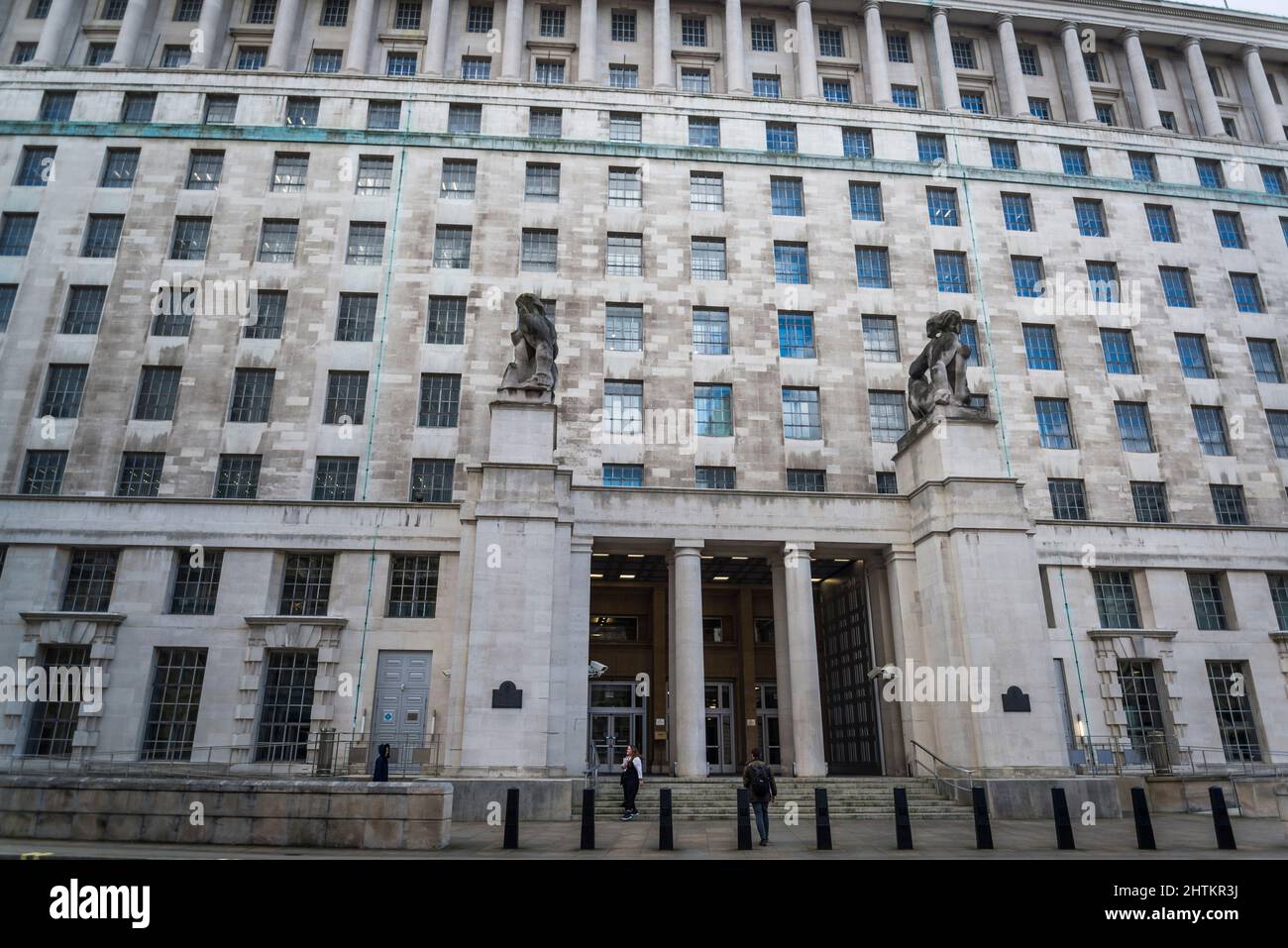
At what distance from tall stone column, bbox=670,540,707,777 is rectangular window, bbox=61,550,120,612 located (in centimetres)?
2005

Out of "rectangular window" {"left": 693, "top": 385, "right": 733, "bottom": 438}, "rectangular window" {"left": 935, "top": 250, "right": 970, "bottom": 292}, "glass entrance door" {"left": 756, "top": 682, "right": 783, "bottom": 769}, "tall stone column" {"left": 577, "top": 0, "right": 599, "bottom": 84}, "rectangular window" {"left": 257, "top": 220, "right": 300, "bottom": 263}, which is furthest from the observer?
"tall stone column" {"left": 577, "top": 0, "right": 599, "bottom": 84}

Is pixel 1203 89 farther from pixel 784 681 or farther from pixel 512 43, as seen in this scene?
pixel 784 681

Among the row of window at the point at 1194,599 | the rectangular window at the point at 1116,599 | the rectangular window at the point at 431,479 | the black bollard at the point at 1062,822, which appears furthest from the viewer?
the row of window at the point at 1194,599

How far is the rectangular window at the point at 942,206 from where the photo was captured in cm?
3540

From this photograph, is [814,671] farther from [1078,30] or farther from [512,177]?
Answer: [1078,30]

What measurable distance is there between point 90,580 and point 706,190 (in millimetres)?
29451

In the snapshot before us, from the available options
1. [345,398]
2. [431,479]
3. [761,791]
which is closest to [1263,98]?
[431,479]

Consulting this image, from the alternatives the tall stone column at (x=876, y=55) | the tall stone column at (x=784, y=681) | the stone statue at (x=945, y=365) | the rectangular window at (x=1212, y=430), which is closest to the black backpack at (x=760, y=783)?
the tall stone column at (x=784, y=681)

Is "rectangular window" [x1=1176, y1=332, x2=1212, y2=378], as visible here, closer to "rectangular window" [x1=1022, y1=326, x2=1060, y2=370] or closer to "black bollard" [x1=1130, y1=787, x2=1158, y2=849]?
"rectangular window" [x1=1022, y1=326, x2=1060, y2=370]

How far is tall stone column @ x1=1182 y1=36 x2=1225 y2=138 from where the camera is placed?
1545 inches

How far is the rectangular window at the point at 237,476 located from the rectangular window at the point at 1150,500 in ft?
118

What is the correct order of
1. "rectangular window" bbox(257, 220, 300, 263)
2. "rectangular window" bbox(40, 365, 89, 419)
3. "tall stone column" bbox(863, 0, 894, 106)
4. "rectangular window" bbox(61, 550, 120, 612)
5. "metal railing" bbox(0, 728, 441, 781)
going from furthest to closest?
"tall stone column" bbox(863, 0, 894, 106), "rectangular window" bbox(257, 220, 300, 263), "rectangular window" bbox(40, 365, 89, 419), "rectangular window" bbox(61, 550, 120, 612), "metal railing" bbox(0, 728, 441, 781)

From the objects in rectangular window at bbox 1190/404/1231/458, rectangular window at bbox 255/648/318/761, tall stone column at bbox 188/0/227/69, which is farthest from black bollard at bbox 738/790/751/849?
tall stone column at bbox 188/0/227/69

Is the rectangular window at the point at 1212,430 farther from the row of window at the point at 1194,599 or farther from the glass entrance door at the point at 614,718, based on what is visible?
the glass entrance door at the point at 614,718
